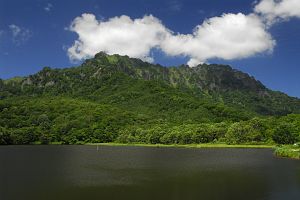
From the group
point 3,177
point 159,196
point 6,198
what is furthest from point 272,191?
point 3,177

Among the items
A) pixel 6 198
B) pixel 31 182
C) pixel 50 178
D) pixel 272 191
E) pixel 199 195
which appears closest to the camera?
pixel 6 198

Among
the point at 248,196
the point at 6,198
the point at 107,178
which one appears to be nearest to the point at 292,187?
the point at 248,196

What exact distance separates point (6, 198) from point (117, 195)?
48.0 feet

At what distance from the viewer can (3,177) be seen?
71.7 metres

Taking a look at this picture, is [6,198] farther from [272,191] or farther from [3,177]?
[272,191]

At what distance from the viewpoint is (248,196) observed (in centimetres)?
5212

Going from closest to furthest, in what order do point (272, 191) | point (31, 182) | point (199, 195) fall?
point (199, 195) < point (272, 191) < point (31, 182)

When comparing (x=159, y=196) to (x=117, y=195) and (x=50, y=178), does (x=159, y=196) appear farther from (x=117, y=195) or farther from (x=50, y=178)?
(x=50, y=178)

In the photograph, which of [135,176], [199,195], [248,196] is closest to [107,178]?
[135,176]

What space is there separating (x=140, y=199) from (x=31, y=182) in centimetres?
2501

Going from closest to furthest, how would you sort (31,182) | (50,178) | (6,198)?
(6,198), (31,182), (50,178)

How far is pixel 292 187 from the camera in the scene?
2355 inches

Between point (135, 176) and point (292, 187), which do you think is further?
point (135, 176)

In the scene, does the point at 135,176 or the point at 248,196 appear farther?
the point at 135,176
